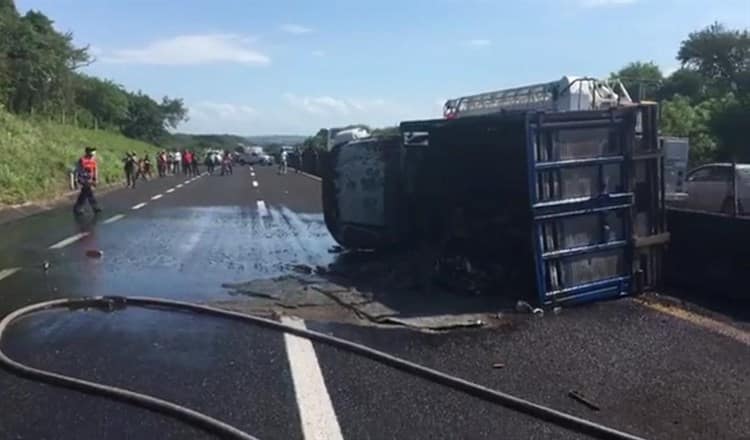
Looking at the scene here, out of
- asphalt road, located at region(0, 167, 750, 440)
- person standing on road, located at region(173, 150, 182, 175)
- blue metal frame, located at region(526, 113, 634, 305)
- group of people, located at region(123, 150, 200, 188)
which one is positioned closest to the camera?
asphalt road, located at region(0, 167, 750, 440)

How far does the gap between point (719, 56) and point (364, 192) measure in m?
65.0

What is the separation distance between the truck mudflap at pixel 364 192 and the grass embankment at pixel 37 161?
14.7 m

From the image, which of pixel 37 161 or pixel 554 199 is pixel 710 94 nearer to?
pixel 37 161

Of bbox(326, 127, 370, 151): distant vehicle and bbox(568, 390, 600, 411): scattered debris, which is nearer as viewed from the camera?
bbox(568, 390, 600, 411): scattered debris

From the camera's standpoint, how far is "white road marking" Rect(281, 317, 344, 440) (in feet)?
16.6

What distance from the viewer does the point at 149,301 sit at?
9055 millimetres

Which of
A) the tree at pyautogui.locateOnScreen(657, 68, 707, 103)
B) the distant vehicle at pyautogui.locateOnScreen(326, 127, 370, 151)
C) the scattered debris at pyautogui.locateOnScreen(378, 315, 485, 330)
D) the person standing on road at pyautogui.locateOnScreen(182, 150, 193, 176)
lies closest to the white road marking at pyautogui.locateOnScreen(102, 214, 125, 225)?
the scattered debris at pyautogui.locateOnScreen(378, 315, 485, 330)

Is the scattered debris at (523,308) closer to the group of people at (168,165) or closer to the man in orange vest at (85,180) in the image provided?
the man in orange vest at (85,180)

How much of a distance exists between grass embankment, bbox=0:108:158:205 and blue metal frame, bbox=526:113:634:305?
19484 millimetres

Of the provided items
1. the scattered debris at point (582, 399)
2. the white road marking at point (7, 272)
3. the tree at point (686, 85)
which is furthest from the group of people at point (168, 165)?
the tree at point (686, 85)

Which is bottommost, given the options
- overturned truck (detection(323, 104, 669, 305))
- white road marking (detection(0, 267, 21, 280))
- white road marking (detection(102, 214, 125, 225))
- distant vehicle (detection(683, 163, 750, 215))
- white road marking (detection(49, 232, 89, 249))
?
distant vehicle (detection(683, 163, 750, 215))

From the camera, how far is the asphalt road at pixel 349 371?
5238mm

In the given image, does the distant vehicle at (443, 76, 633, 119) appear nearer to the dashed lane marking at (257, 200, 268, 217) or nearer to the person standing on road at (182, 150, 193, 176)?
the dashed lane marking at (257, 200, 268, 217)

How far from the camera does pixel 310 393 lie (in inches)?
230
